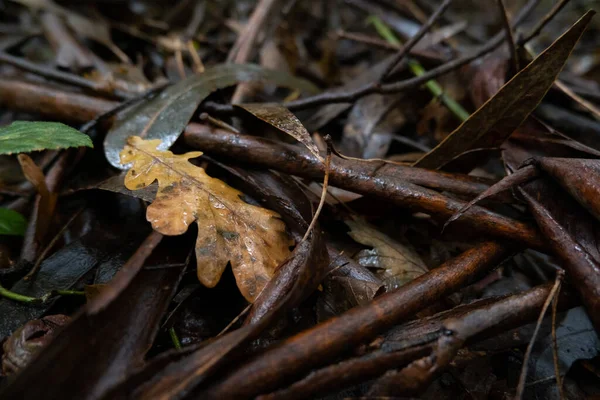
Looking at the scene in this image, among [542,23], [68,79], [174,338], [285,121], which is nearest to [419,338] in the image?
[174,338]

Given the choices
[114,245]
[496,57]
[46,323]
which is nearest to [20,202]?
[114,245]

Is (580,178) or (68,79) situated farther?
(68,79)

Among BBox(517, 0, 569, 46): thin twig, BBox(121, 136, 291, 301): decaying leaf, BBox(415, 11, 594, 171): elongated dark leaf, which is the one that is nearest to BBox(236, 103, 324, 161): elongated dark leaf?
BBox(121, 136, 291, 301): decaying leaf

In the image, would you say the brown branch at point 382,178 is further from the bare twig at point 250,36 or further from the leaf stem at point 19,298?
the bare twig at point 250,36

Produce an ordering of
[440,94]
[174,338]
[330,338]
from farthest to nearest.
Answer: [440,94]
[174,338]
[330,338]

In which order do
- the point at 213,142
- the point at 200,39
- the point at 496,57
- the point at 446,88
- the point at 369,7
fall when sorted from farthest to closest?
the point at 369,7 < the point at 200,39 < the point at 446,88 < the point at 496,57 < the point at 213,142

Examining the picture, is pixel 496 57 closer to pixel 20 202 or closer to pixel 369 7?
pixel 369 7

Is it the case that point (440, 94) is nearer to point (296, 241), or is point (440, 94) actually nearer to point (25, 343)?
point (296, 241)
